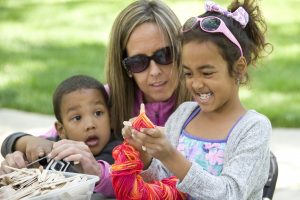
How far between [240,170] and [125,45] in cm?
101

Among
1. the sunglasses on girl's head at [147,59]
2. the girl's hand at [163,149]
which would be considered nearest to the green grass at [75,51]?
the sunglasses on girl's head at [147,59]

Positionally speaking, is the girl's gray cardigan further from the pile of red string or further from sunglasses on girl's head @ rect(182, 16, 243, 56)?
sunglasses on girl's head @ rect(182, 16, 243, 56)

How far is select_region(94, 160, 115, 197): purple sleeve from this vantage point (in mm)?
3073

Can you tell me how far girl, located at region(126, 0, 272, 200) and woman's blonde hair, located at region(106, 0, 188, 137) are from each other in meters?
0.48

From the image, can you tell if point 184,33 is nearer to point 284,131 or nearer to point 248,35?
A: point 248,35

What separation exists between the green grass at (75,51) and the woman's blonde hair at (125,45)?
9.14 feet

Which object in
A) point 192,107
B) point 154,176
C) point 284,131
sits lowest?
point 284,131

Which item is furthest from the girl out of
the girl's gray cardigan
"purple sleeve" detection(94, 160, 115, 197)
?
"purple sleeve" detection(94, 160, 115, 197)

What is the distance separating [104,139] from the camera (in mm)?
3332

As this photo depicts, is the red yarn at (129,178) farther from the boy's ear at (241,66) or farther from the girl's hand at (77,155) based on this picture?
the boy's ear at (241,66)

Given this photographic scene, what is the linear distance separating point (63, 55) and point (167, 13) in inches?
205

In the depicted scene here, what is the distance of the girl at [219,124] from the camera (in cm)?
265

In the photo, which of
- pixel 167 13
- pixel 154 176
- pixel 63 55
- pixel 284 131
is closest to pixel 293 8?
pixel 63 55

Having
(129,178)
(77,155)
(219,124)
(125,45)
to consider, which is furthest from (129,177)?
(125,45)
